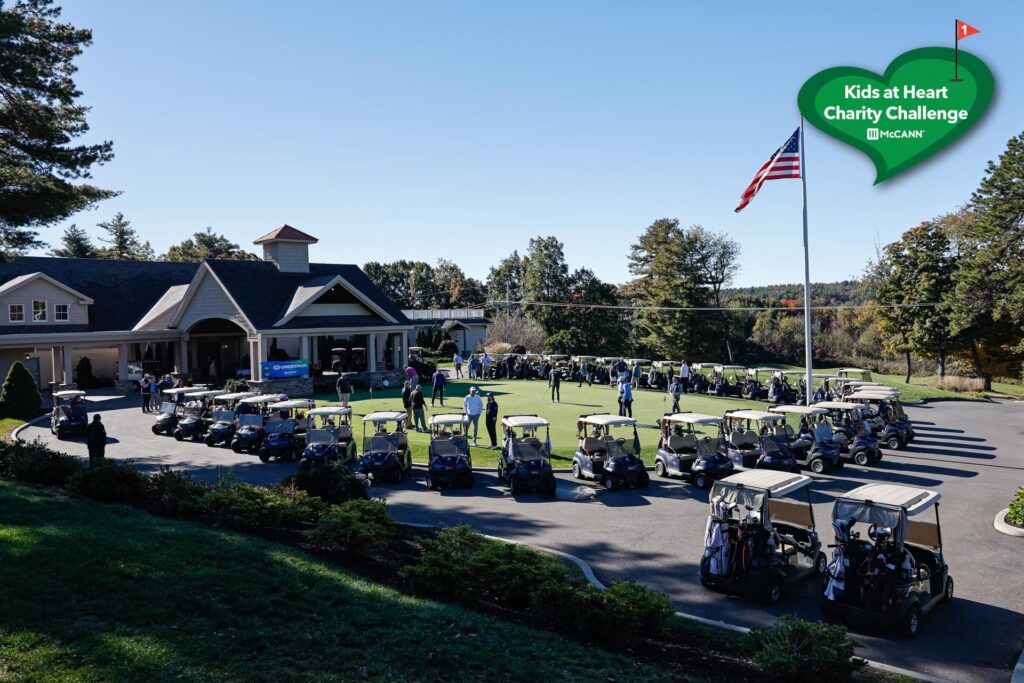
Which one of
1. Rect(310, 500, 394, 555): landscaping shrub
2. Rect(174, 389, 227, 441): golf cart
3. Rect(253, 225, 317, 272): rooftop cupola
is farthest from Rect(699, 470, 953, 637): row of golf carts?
Rect(253, 225, 317, 272): rooftop cupola

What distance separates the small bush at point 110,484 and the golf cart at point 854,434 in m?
16.5

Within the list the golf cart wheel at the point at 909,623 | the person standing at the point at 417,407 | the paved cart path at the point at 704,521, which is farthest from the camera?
the person standing at the point at 417,407

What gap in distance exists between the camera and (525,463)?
15594mm

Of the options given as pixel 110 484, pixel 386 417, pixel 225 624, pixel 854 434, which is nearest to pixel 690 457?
pixel 854 434

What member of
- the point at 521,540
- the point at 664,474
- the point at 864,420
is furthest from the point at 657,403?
the point at 521,540

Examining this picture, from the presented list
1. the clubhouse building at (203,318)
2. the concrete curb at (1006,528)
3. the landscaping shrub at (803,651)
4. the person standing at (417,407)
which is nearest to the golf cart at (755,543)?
the landscaping shrub at (803,651)

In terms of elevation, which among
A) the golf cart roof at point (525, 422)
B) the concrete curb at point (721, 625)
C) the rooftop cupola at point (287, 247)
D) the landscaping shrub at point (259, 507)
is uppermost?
the rooftop cupola at point (287, 247)

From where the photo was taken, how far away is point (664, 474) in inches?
679

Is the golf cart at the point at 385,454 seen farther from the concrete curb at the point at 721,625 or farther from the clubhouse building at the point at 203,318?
the clubhouse building at the point at 203,318

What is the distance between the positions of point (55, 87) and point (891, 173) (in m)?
21.1

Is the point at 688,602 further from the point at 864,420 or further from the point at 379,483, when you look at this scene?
the point at 864,420

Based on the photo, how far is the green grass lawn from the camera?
633 cm

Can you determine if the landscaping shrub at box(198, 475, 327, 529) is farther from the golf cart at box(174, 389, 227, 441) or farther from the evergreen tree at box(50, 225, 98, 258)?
the evergreen tree at box(50, 225, 98, 258)

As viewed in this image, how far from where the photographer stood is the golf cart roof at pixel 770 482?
1026cm
